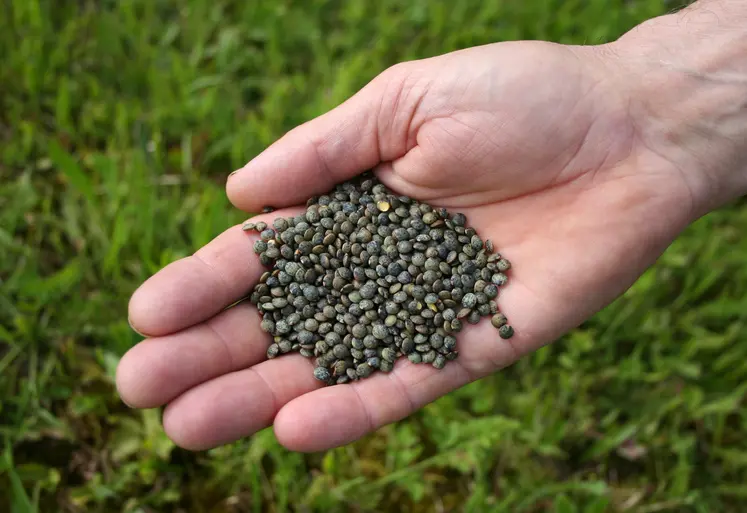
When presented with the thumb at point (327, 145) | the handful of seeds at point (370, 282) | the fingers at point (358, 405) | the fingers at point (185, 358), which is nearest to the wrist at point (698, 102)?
the handful of seeds at point (370, 282)

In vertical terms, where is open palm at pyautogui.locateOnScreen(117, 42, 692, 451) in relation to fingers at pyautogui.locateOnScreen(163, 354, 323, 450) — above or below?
above

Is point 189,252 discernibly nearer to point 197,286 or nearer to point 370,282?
point 197,286

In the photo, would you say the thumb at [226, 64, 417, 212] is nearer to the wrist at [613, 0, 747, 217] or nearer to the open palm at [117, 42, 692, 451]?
the open palm at [117, 42, 692, 451]

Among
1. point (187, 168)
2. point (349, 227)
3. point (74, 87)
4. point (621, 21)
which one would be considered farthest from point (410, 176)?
point (621, 21)

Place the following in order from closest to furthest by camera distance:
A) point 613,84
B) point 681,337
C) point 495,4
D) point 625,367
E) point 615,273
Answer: point 615,273
point 613,84
point 625,367
point 681,337
point 495,4

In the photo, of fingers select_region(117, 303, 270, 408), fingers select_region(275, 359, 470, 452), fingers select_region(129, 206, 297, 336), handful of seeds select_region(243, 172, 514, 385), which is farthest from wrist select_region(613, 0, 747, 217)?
fingers select_region(117, 303, 270, 408)

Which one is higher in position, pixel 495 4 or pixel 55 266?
pixel 495 4

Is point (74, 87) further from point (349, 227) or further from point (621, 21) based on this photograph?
point (621, 21)
